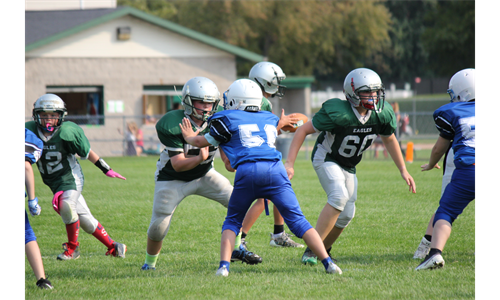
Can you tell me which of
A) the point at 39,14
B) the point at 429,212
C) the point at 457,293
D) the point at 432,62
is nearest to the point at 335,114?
the point at 457,293

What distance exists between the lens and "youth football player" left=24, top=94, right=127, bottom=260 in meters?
5.75

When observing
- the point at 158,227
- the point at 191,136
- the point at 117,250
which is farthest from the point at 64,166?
the point at 191,136

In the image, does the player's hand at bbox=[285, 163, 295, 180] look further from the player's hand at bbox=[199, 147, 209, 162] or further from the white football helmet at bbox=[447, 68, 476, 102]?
the white football helmet at bbox=[447, 68, 476, 102]

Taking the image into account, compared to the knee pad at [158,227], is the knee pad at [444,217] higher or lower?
higher

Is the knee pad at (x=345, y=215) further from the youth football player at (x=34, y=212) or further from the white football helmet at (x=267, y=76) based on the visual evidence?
the youth football player at (x=34, y=212)

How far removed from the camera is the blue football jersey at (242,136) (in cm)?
458

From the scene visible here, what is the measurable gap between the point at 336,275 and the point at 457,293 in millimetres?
968

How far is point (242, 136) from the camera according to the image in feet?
15.0

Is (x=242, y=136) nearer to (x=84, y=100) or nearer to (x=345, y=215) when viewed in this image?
(x=345, y=215)

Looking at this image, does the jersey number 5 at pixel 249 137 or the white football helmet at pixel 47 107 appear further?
the white football helmet at pixel 47 107

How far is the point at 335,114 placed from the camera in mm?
5008

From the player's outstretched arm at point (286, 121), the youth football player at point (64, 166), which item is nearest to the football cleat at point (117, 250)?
the youth football player at point (64, 166)

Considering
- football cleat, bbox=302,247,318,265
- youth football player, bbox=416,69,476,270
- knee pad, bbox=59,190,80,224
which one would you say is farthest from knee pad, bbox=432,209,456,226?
knee pad, bbox=59,190,80,224

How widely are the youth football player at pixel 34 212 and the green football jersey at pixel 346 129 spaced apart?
247 centimetres
